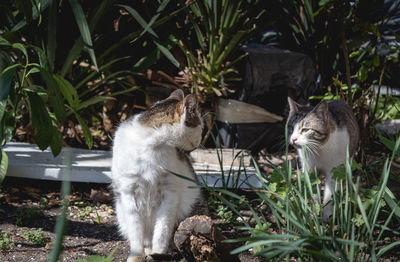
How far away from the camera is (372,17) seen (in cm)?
408

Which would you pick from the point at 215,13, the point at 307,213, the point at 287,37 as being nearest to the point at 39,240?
the point at 307,213

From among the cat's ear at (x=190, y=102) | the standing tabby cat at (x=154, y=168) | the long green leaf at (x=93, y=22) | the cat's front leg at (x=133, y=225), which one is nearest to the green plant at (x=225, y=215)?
the standing tabby cat at (x=154, y=168)

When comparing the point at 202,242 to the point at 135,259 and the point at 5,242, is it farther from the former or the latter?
the point at 5,242

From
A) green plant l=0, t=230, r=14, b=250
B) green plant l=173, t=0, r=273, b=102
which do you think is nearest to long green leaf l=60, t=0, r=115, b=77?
green plant l=173, t=0, r=273, b=102

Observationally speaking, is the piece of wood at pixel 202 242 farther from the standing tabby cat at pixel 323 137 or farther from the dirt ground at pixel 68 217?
the standing tabby cat at pixel 323 137

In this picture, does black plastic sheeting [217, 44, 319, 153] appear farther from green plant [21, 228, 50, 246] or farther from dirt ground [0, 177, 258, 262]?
green plant [21, 228, 50, 246]

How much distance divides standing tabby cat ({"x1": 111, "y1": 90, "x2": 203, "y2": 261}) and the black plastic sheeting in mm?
1579

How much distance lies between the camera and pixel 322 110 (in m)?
2.71

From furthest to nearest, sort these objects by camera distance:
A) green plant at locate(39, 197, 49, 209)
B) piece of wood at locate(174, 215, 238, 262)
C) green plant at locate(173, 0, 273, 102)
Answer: green plant at locate(173, 0, 273, 102) → green plant at locate(39, 197, 49, 209) → piece of wood at locate(174, 215, 238, 262)

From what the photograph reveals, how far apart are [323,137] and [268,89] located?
3.80 feet

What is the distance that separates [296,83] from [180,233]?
92.1 inches

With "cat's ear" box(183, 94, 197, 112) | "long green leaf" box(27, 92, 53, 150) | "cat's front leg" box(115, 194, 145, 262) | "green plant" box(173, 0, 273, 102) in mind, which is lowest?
"cat's front leg" box(115, 194, 145, 262)

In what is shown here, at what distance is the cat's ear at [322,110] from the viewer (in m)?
2.70

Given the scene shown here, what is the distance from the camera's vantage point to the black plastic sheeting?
12.4ft
